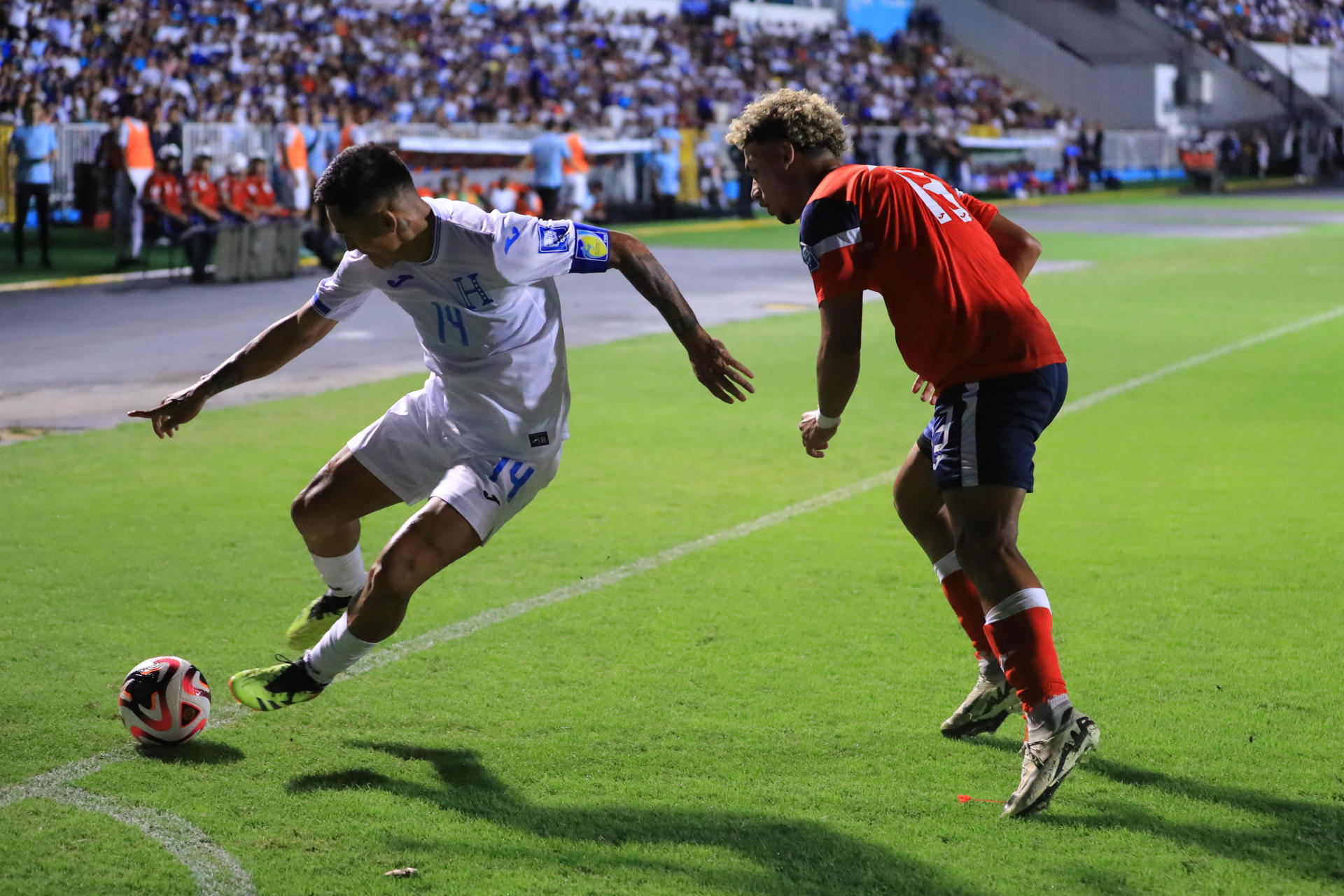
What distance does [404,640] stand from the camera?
5621 mm

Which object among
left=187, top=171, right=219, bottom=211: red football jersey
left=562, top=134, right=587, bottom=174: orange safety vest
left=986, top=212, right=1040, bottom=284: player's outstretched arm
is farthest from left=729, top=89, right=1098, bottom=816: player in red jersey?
left=562, top=134, right=587, bottom=174: orange safety vest

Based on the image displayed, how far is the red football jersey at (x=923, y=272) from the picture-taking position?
4102mm

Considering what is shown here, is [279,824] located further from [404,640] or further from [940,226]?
[940,226]

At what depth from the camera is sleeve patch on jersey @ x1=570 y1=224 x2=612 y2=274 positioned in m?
4.69

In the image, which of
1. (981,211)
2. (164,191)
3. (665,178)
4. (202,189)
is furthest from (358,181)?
(665,178)

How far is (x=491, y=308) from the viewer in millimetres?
4633

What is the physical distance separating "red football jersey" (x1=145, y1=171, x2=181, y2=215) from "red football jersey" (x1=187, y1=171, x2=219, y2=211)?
362 mm

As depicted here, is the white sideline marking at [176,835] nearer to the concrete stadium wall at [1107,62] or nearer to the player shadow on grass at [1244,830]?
the player shadow on grass at [1244,830]

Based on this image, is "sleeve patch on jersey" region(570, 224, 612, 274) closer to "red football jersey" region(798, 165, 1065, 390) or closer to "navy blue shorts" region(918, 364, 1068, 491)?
"red football jersey" region(798, 165, 1065, 390)

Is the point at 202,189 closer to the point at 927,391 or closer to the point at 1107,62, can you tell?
the point at 927,391

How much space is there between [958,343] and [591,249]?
1261 mm

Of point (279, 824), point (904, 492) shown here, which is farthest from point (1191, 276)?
point (279, 824)

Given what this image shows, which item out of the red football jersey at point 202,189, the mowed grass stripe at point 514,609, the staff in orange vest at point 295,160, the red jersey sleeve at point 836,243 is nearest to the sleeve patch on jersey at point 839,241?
the red jersey sleeve at point 836,243

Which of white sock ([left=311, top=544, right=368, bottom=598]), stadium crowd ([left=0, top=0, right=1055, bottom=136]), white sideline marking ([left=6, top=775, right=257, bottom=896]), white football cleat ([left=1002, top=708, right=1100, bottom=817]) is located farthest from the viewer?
stadium crowd ([left=0, top=0, right=1055, bottom=136])
